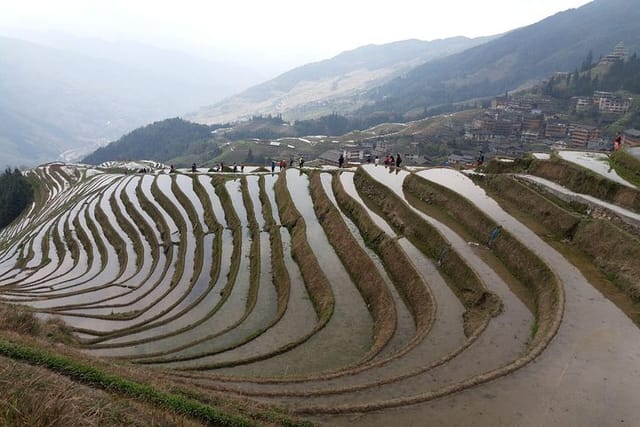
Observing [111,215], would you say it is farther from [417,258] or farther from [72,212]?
[417,258]

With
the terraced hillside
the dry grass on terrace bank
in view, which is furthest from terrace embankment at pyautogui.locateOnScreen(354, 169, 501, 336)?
the dry grass on terrace bank

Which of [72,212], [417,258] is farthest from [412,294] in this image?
[72,212]

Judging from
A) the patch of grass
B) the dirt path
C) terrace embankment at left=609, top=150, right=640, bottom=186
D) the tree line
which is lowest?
the tree line

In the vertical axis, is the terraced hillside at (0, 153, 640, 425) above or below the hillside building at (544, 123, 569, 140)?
above

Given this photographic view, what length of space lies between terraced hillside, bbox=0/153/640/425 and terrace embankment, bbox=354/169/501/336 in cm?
9

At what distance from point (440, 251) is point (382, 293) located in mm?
4219

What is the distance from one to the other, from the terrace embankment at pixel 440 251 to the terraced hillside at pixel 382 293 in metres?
0.09

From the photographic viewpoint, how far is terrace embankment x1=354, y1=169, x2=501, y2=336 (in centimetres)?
1542

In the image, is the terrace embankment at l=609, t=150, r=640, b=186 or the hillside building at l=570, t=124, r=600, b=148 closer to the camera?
the terrace embankment at l=609, t=150, r=640, b=186

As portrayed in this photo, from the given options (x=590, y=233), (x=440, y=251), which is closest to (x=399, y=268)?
(x=440, y=251)

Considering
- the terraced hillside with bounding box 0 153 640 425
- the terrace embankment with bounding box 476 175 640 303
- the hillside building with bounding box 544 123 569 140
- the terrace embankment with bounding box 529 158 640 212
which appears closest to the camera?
the terraced hillside with bounding box 0 153 640 425

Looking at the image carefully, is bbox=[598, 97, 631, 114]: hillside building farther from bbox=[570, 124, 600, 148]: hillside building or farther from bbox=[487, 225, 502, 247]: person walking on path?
bbox=[487, 225, 502, 247]: person walking on path

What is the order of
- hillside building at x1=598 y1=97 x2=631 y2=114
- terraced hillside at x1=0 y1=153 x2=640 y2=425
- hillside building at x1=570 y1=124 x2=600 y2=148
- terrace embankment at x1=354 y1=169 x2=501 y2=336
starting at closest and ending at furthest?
terraced hillside at x1=0 y1=153 x2=640 y2=425 → terrace embankment at x1=354 y1=169 x2=501 y2=336 → hillside building at x1=570 y1=124 x2=600 y2=148 → hillside building at x1=598 y1=97 x2=631 y2=114

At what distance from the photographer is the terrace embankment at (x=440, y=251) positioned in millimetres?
15422
